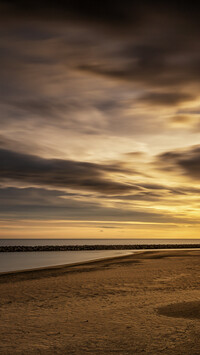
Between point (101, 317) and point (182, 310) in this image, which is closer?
point (101, 317)

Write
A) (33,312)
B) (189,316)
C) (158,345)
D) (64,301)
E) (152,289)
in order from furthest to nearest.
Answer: (152,289) < (64,301) < (33,312) < (189,316) < (158,345)

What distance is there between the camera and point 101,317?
36.8 feet

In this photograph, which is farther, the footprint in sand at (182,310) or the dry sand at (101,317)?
the footprint in sand at (182,310)

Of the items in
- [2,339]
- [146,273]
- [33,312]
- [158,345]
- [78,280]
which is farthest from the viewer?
[146,273]

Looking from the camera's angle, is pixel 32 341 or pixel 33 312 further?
pixel 33 312

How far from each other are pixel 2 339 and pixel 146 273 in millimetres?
15017

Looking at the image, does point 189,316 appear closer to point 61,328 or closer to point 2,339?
point 61,328

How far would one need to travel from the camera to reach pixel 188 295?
583 inches

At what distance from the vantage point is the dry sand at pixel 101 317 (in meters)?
8.30

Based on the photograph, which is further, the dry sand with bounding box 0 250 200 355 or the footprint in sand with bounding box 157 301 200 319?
the footprint in sand with bounding box 157 301 200 319

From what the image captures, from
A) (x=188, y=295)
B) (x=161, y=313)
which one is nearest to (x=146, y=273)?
(x=188, y=295)

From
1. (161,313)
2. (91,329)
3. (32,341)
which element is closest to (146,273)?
(161,313)

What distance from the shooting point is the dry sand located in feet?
27.2

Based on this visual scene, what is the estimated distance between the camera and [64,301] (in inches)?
551
